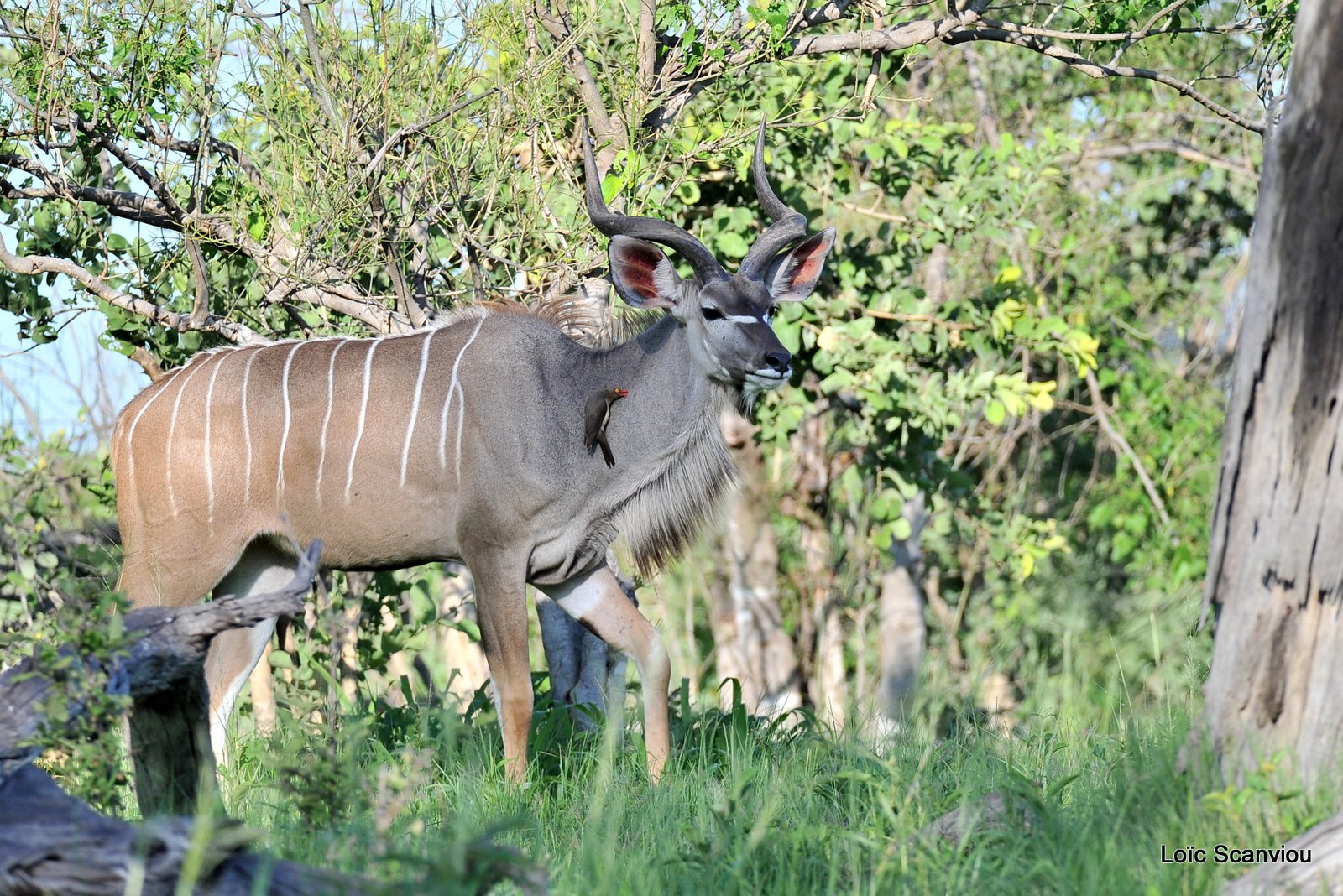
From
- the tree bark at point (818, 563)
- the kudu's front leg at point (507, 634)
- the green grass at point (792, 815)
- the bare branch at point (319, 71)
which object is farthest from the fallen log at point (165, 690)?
the tree bark at point (818, 563)

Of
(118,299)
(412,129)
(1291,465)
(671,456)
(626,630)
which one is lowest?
(626,630)

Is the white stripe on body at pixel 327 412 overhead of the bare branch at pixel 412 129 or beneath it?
beneath

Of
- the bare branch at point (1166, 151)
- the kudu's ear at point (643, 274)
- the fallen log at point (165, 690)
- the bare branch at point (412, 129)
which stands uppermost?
the bare branch at point (1166, 151)

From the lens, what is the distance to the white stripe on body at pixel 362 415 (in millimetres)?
4266

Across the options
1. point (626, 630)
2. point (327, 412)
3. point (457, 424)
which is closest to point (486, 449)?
point (457, 424)

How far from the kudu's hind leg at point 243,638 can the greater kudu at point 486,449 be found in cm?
6

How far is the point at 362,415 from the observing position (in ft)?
14.2

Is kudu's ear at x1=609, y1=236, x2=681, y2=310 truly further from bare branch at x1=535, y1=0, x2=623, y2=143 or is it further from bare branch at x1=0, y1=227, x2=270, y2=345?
bare branch at x1=0, y1=227, x2=270, y2=345

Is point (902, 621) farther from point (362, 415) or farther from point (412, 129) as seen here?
point (412, 129)

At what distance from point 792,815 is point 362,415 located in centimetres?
190

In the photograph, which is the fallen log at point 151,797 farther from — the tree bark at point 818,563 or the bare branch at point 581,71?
the tree bark at point 818,563

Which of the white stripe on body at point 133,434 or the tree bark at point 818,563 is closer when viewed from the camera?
the white stripe on body at point 133,434

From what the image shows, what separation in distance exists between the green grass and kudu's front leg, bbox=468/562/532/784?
0.57ft

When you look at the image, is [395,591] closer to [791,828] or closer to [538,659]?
[791,828]
